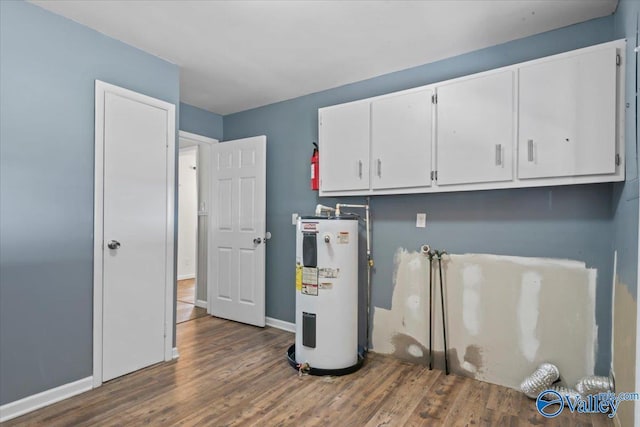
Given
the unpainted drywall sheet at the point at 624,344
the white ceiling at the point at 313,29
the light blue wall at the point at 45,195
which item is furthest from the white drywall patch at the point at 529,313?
the light blue wall at the point at 45,195

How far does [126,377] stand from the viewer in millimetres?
2670

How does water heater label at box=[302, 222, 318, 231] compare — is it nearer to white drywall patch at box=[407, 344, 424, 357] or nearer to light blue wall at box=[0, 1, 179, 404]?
white drywall patch at box=[407, 344, 424, 357]

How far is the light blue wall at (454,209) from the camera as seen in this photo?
231 centimetres

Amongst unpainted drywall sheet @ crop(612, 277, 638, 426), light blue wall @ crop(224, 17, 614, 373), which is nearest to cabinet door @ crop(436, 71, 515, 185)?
light blue wall @ crop(224, 17, 614, 373)

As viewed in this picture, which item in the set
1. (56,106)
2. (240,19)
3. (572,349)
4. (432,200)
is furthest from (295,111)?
(572,349)

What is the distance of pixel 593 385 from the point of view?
2.18 metres

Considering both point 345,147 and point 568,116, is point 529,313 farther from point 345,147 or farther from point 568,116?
point 345,147

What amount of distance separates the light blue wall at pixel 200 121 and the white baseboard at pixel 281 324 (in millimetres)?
2459

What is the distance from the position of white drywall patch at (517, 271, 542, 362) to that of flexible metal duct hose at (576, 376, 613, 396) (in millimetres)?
298

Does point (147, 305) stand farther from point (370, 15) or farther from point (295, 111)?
point (370, 15)

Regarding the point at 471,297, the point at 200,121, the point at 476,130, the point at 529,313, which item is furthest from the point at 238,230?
the point at 529,313

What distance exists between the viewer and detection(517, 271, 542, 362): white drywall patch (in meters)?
2.44

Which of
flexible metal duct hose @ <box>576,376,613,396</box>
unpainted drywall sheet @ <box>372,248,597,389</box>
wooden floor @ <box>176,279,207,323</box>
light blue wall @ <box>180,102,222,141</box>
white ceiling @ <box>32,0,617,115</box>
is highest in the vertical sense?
white ceiling @ <box>32,0,617,115</box>

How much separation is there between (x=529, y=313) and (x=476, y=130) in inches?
55.0
